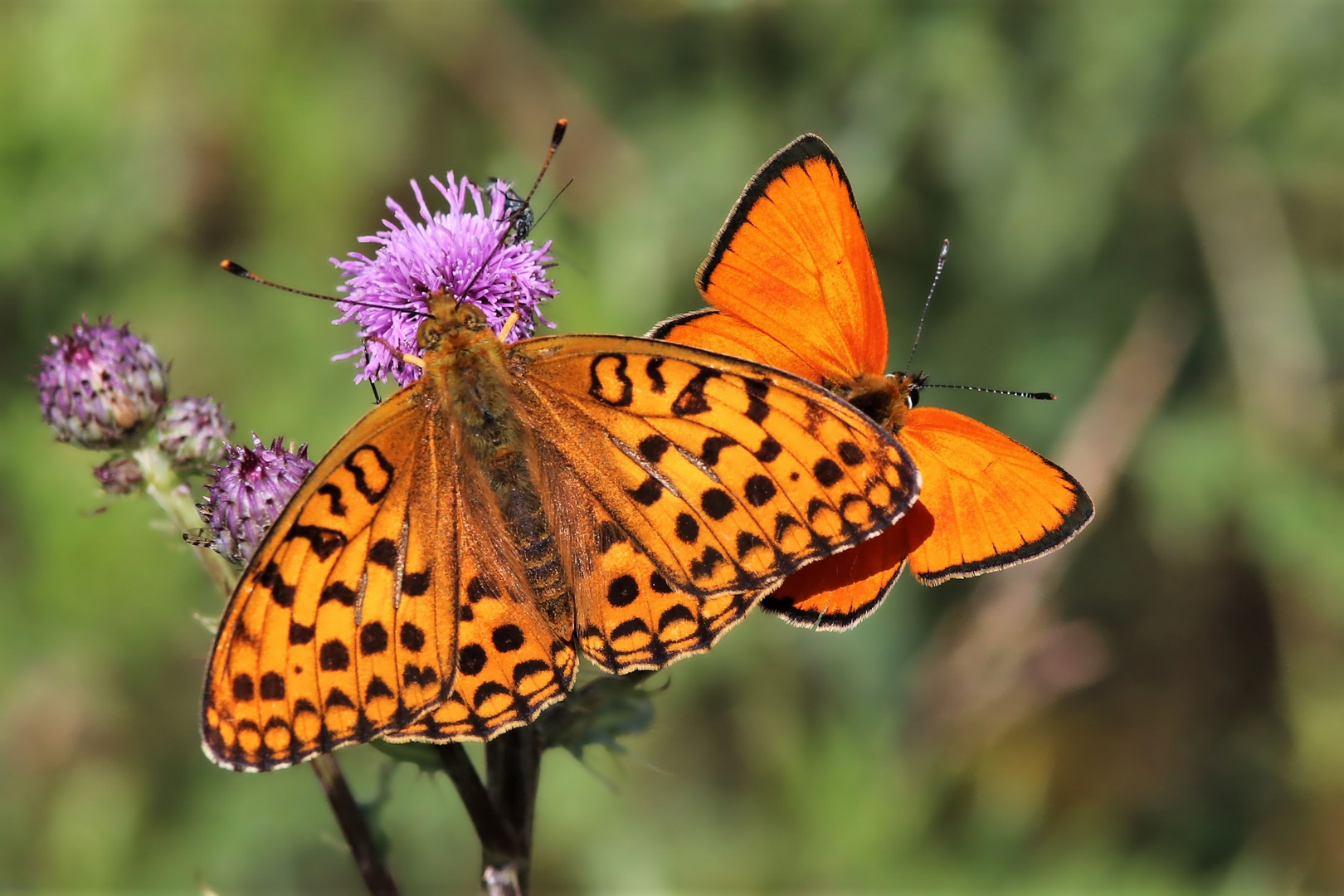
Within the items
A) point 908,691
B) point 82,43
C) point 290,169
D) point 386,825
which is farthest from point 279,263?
point 908,691

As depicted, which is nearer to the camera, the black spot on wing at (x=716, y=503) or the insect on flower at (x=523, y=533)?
the insect on flower at (x=523, y=533)

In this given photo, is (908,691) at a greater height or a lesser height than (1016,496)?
lesser

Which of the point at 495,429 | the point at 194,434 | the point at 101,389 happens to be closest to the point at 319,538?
the point at 495,429

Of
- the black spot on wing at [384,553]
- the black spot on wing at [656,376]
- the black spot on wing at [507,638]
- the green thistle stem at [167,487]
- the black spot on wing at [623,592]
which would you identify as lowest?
the black spot on wing at [507,638]

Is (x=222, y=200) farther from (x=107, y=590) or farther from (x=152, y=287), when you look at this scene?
(x=107, y=590)

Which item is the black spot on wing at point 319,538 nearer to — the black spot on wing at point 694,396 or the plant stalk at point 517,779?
the plant stalk at point 517,779

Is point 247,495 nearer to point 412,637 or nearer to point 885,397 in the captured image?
point 412,637

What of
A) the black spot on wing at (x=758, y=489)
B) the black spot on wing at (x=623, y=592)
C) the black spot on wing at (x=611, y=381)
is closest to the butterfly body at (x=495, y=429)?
the black spot on wing at (x=623, y=592)
